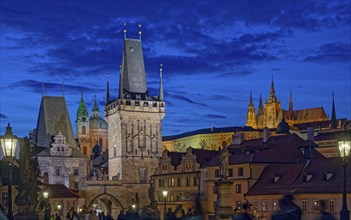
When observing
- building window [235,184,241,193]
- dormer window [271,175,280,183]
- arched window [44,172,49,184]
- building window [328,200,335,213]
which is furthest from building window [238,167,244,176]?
arched window [44,172,49,184]

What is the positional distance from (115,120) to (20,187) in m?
79.8

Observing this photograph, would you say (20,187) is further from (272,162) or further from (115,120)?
(115,120)

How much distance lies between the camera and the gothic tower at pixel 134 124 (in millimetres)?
99250

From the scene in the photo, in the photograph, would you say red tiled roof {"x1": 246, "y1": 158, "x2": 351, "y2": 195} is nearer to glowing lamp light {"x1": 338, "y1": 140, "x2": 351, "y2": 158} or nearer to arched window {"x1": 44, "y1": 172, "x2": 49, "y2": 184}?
glowing lamp light {"x1": 338, "y1": 140, "x2": 351, "y2": 158}

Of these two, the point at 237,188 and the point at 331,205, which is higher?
the point at 237,188

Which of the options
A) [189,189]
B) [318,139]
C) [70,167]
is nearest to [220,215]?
[189,189]

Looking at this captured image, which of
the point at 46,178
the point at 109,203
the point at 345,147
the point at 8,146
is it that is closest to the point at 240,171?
the point at 46,178

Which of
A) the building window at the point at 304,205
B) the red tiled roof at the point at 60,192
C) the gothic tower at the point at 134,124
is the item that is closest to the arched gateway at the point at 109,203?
the gothic tower at the point at 134,124

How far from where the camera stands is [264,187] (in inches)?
2343

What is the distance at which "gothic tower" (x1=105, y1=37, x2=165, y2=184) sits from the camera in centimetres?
9925

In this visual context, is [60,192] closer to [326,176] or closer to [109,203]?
[109,203]

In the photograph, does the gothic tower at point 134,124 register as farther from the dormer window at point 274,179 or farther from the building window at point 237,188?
the dormer window at point 274,179

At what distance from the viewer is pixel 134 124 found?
333 ft

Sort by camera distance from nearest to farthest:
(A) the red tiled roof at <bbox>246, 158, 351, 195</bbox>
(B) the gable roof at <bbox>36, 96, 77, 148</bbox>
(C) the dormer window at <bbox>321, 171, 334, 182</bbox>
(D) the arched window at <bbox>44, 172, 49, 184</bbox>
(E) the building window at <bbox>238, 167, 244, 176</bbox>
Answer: (A) the red tiled roof at <bbox>246, 158, 351, 195</bbox> → (C) the dormer window at <bbox>321, 171, 334, 182</bbox> → (E) the building window at <bbox>238, 167, 244, 176</bbox> → (D) the arched window at <bbox>44, 172, 49, 184</bbox> → (B) the gable roof at <bbox>36, 96, 77, 148</bbox>
